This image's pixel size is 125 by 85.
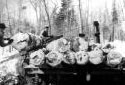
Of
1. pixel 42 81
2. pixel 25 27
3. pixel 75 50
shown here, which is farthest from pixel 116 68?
pixel 25 27

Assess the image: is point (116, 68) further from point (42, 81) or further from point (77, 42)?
point (42, 81)

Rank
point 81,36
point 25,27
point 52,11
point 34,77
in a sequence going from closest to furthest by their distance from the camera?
point 34,77 < point 81,36 < point 52,11 < point 25,27

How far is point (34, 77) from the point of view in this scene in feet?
22.0

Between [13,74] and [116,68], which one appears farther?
[13,74]

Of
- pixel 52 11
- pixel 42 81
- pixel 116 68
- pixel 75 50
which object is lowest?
pixel 42 81

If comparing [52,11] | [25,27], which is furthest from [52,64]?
[25,27]

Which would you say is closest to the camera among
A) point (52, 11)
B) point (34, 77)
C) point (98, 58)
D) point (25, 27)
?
point (98, 58)

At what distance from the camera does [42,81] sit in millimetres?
6980

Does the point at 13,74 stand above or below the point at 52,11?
below

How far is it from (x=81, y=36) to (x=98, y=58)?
147 centimetres

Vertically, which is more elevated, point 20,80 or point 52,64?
point 52,64

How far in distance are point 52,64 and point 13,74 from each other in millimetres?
1760

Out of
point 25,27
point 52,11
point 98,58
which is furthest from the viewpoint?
point 25,27

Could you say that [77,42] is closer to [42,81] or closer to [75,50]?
[75,50]
